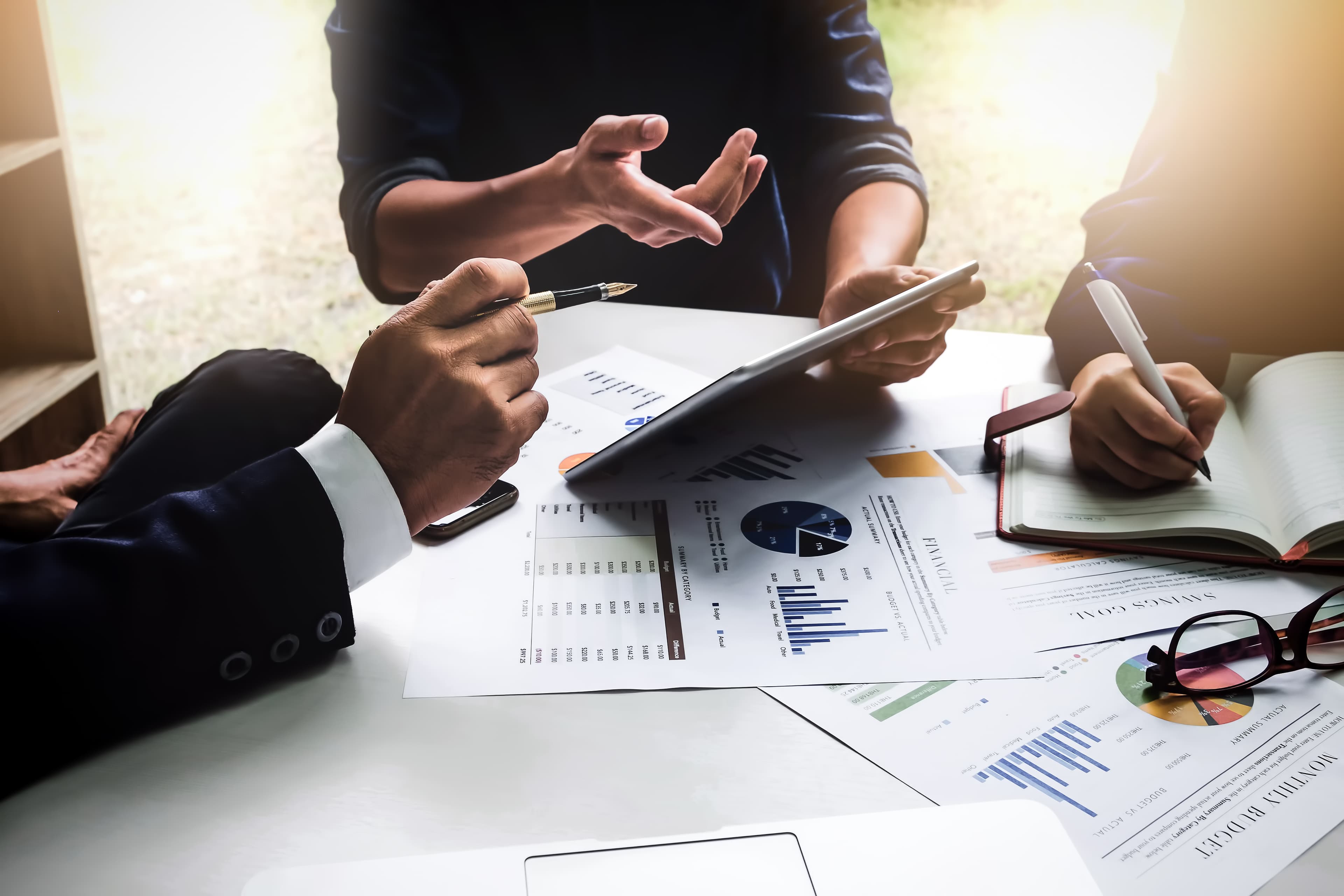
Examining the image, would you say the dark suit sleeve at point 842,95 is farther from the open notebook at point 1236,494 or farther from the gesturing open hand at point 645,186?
the open notebook at point 1236,494

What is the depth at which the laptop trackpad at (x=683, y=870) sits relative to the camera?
50 cm

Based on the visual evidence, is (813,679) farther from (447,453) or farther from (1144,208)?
(1144,208)

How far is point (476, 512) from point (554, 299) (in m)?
0.20

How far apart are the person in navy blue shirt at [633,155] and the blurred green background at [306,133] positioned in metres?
1.77

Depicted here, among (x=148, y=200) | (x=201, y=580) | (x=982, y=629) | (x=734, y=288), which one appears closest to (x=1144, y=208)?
(x=734, y=288)

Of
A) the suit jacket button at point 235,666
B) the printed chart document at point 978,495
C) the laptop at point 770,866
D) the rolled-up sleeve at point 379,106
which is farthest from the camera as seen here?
the rolled-up sleeve at point 379,106

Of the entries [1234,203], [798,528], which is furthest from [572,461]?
[1234,203]

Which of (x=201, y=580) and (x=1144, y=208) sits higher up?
(x=1144, y=208)

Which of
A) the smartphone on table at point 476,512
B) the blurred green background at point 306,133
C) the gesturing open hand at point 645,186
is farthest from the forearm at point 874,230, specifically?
the blurred green background at point 306,133

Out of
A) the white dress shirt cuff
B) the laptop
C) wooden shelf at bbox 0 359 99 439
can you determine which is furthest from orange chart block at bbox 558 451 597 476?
wooden shelf at bbox 0 359 99 439

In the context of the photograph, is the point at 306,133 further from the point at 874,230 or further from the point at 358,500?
the point at 358,500

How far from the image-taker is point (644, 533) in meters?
0.81

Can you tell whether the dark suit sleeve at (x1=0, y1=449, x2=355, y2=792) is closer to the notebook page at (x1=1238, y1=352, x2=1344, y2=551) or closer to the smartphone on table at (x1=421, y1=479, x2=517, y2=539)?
the smartphone on table at (x1=421, y1=479, x2=517, y2=539)

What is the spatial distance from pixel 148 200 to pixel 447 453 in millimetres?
3269
